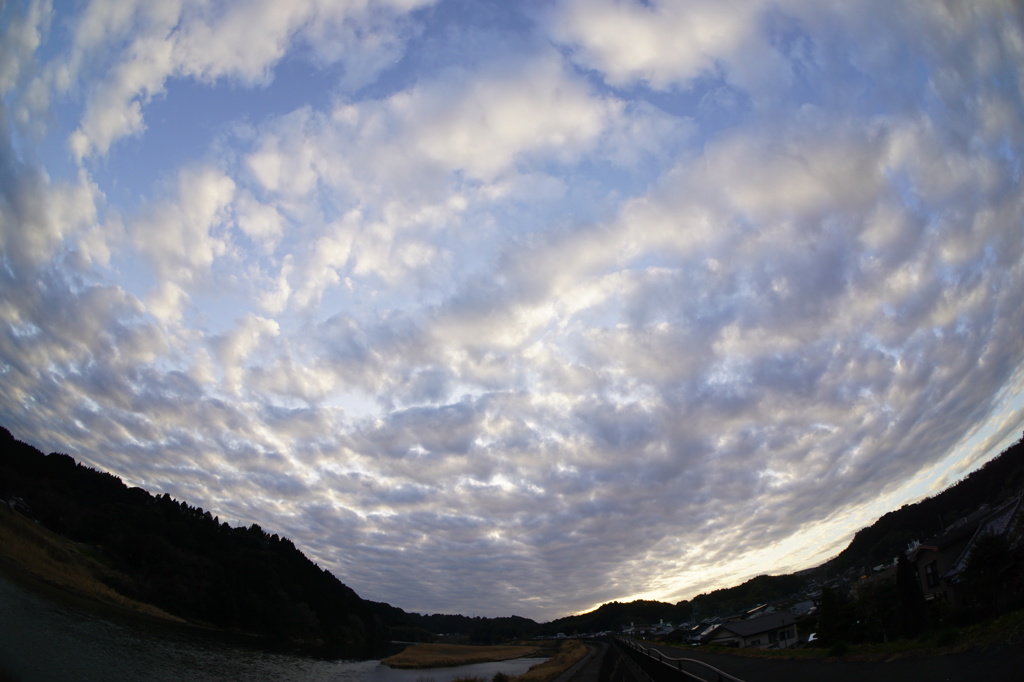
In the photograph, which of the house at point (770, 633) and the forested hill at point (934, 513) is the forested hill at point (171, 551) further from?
the forested hill at point (934, 513)

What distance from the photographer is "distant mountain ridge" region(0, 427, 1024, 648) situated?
63.8m

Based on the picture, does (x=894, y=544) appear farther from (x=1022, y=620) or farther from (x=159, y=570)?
(x=159, y=570)

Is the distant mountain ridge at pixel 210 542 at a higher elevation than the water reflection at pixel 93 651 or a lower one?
higher

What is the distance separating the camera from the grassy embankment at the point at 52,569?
3684 centimetres

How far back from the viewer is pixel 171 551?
251 ft

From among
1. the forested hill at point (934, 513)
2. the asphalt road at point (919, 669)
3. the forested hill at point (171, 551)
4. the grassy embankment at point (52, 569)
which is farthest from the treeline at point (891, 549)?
the forested hill at point (171, 551)

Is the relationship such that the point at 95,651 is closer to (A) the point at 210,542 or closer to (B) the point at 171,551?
(B) the point at 171,551

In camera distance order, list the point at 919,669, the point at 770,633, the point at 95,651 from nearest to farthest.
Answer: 1. the point at 919,669
2. the point at 95,651
3. the point at 770,633

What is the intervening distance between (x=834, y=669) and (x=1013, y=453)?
29250 millimetres

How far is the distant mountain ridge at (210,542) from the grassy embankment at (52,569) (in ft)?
17.4

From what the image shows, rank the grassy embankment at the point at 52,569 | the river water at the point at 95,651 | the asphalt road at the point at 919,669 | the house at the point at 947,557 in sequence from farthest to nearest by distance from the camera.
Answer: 1. the grassy embankment at the point at 52,569
2. the house at the point at 947,557
3. the river water at the point at 95,651
4. the asphalt road at the point at 919,669

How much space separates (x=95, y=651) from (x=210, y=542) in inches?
3283

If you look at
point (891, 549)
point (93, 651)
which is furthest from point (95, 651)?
point (891, 549)

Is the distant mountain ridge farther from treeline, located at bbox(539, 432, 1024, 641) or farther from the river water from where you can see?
the river water
